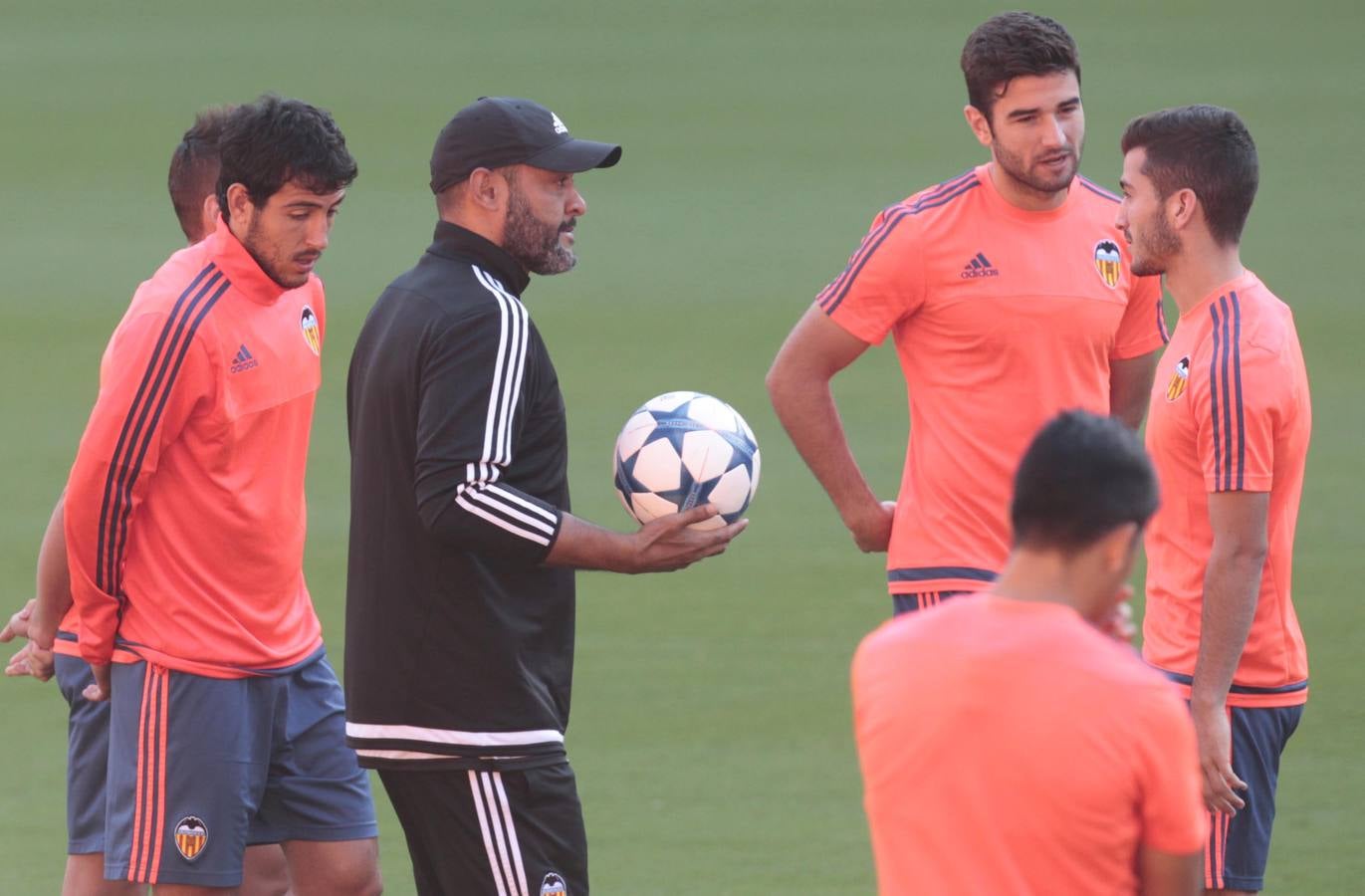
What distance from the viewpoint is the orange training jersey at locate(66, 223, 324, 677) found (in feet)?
12.6

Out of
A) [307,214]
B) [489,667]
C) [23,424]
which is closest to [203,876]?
[489,667]

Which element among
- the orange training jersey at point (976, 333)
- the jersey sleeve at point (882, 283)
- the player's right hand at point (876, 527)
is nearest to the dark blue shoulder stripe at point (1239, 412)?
the orange training jersey at point (976, 333)

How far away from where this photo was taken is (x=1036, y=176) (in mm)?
4062

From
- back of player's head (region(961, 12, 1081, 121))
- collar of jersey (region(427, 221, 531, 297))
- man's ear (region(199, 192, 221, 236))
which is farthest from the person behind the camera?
man's ear (region(199, 192, 221, 236))

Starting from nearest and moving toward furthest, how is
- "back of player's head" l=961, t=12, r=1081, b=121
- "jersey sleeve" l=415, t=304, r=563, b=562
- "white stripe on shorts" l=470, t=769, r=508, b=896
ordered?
"jersey sleeve" l=415, t=304, r=563, b=562
"white stripe on shorts" l=470, t=769, r=508, b=896
"back of player's head" l=961, t=12, r=1081, b=121

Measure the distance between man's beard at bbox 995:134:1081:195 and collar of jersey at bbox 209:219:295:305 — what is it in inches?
63.6

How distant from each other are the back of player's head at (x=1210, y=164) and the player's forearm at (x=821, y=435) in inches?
34.3

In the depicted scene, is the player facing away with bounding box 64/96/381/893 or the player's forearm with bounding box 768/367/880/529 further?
the player's forearm with bounding box 768/367/880/529

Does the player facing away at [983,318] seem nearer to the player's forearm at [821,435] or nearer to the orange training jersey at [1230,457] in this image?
the player's forearm at [821,435]

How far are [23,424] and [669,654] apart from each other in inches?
150

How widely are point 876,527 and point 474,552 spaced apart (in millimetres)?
1077

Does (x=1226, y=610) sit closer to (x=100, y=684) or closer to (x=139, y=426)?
(x=139, y=426)

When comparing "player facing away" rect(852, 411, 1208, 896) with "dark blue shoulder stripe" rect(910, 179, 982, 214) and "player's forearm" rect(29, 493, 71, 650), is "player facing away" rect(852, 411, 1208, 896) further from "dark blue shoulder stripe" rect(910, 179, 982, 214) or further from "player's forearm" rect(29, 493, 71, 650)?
"player's forearm" rect(29, 493, 71, 650)

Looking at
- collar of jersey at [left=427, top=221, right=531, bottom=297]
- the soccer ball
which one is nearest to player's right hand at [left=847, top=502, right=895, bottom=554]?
the soccer ball
